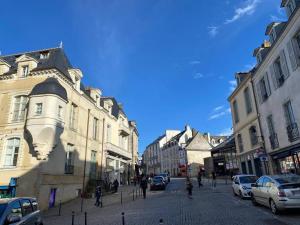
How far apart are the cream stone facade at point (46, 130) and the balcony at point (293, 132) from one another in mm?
16501

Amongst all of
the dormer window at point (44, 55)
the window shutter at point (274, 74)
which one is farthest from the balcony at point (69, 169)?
the window shutter at point (274, 74)

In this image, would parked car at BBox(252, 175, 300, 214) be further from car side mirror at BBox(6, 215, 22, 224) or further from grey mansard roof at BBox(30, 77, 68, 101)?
grey mansard roof at BBox(30, 77, 68, 101)

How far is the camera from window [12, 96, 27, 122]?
20.8 m

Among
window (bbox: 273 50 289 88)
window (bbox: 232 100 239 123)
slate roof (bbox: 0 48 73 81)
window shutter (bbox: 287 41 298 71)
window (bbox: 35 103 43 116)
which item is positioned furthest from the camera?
window (bbox: 232 100 239 123)

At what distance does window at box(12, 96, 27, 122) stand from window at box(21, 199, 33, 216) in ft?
47.2

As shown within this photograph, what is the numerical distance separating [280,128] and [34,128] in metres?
17.8

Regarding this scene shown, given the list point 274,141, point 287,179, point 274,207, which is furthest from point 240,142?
point 274,207

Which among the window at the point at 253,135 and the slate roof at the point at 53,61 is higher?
the slate roof at the point at 53,61

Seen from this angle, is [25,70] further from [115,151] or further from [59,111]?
[115,151]

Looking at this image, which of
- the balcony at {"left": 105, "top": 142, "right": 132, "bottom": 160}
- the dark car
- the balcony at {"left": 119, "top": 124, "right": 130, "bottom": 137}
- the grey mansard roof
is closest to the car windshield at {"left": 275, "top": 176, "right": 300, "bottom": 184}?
the dark car

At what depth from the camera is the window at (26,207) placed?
24.4ft

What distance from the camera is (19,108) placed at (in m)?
21.2

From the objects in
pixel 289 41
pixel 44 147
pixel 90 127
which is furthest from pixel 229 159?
pixel 44 147

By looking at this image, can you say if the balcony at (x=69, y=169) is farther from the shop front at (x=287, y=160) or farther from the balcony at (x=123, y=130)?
the shop front at (x=287, y=160)
